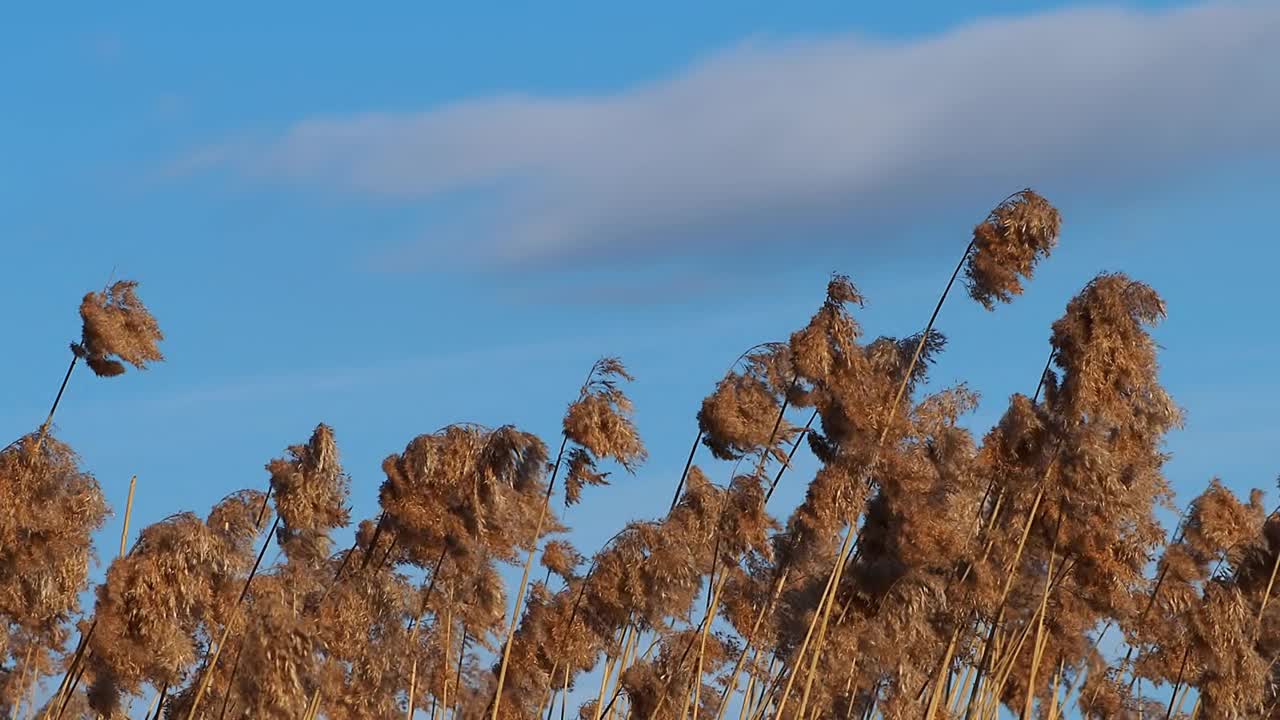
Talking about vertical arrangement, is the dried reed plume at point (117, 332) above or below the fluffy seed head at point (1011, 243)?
below

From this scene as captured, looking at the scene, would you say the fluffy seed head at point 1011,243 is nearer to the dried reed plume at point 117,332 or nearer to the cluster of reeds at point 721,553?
the cluster of reeds at point 721,553

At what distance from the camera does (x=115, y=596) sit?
25.4 feet

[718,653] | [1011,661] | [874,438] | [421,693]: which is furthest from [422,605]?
[1011,661]

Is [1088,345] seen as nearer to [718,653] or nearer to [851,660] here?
[851,660]

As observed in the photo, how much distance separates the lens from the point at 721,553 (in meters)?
9.24

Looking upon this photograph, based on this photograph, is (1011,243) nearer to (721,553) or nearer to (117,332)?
(721,553)

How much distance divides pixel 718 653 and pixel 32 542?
3.45 m

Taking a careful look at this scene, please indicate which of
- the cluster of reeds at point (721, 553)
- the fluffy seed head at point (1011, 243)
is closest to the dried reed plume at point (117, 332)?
the cluster of reeds at point (721, 553)

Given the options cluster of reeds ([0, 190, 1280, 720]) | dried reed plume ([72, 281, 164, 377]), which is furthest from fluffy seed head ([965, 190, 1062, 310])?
dried reed plume ([72, 281, 164, 377])

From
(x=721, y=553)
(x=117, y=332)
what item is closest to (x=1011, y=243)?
(x=721, y=553)

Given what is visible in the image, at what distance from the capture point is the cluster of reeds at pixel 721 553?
841 cm

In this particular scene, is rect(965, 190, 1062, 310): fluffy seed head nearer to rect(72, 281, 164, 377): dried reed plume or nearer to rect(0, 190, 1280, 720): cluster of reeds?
rect(0, 190, 1280, 720): cluster of reeds

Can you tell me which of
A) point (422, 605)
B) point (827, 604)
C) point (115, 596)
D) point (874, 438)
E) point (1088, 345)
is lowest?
point (115, 596)

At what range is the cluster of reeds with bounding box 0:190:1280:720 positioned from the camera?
331 inches
